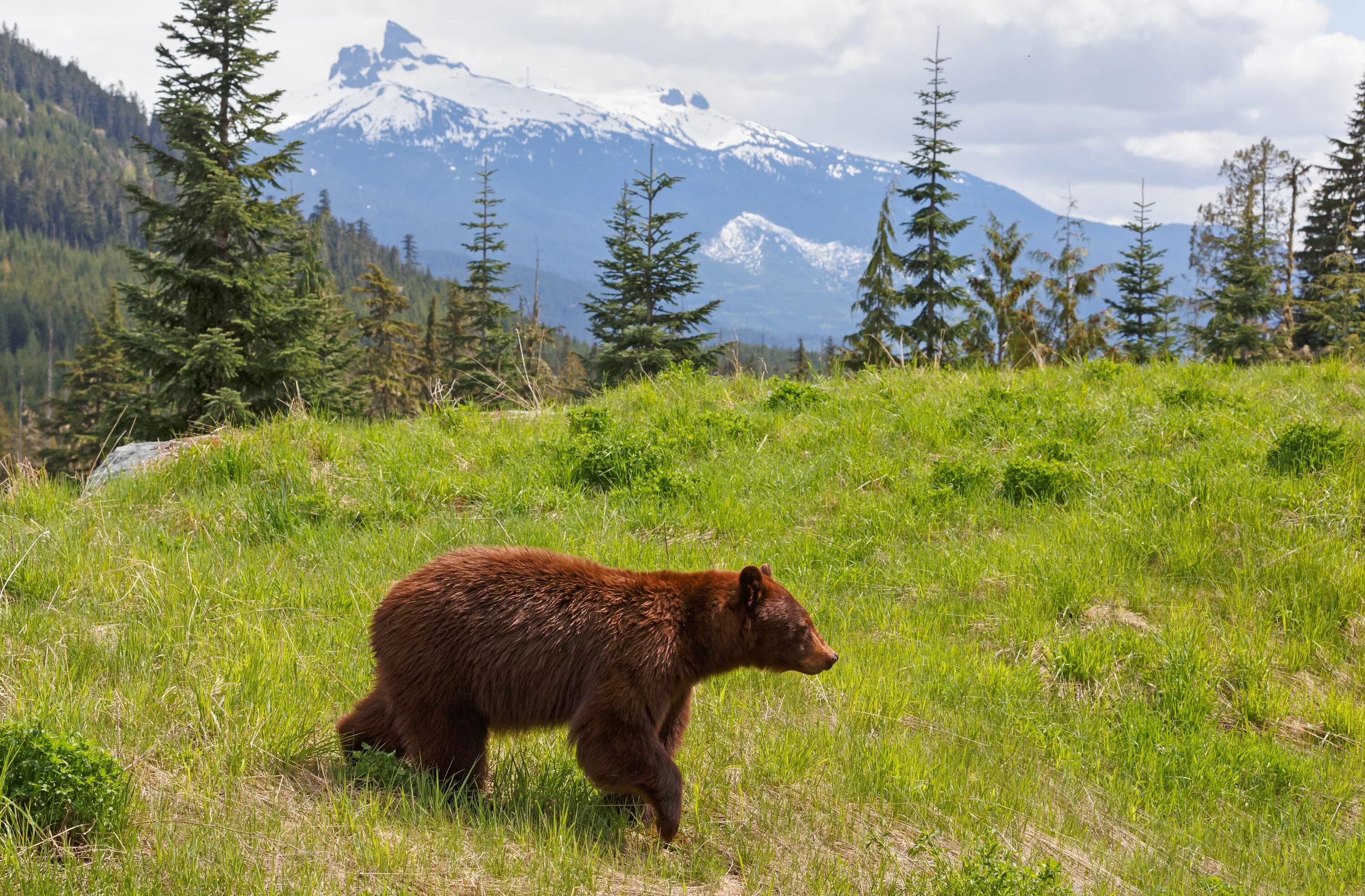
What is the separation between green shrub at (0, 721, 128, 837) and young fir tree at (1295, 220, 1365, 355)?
99.4ft

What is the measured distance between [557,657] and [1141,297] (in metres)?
38.3

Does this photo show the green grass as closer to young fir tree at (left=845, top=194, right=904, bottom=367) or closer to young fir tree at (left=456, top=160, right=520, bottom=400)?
young fir tree at (left=845, top=194, right=904, bottom=367)

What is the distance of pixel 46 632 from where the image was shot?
182 inches

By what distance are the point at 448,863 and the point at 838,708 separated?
2470 millimetres

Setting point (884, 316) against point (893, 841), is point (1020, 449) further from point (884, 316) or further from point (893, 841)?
point (884, 316)

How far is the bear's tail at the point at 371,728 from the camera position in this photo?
12.0 feet

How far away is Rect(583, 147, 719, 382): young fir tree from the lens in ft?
99.1

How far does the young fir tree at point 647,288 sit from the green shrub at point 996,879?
88.0 feet

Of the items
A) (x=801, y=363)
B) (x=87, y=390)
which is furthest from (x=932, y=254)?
(x=87, y=390)

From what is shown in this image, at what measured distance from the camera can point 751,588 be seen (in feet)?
12.1

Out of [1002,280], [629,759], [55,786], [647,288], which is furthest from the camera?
[1002,280]

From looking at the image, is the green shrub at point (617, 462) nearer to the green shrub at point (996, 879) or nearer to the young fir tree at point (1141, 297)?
the green shrub at point (996, 879)

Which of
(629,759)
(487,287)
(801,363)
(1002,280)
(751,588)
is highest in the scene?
(1002,280)

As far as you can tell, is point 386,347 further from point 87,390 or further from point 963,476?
point 963,476
